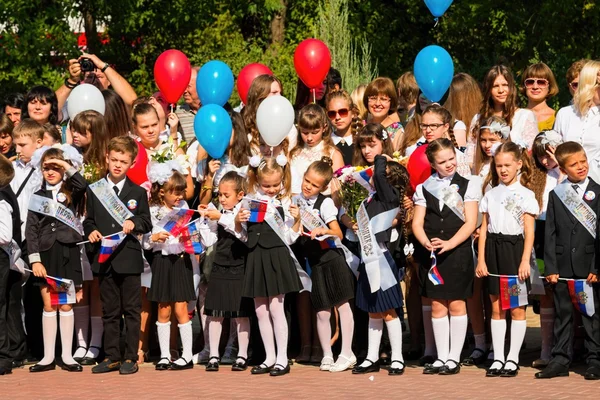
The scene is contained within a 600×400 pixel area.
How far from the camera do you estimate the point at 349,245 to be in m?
10.2

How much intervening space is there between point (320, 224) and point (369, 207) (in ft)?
1.33

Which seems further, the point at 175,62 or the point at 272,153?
the point at 175,62

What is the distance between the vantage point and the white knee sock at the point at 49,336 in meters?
10.2

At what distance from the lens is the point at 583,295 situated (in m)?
9.44

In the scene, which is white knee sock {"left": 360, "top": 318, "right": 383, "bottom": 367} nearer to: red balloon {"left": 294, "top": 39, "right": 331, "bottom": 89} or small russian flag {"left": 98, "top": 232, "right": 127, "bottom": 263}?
small russian flag {"left": 98, "top": 232, "right": 127, "bottom": 263}

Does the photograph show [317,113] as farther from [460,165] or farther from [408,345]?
[408,345]

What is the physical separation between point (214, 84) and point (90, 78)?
74.1 inches

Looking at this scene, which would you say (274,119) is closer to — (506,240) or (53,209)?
(53,209)

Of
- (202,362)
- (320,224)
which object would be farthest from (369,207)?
(202,362)

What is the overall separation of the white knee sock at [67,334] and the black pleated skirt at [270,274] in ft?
4.83

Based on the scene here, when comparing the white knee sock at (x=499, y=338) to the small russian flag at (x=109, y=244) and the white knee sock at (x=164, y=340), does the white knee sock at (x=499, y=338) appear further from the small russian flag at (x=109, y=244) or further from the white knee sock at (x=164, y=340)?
the small russian flag at (x=109, y=244)

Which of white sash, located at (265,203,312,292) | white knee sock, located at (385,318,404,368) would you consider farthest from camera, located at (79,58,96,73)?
white knee sock, located at (385,318,404,368)

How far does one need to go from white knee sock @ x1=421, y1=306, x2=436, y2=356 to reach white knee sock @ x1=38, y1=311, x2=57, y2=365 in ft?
9.79

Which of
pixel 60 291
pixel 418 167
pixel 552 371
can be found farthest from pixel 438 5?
pixel 60 291
